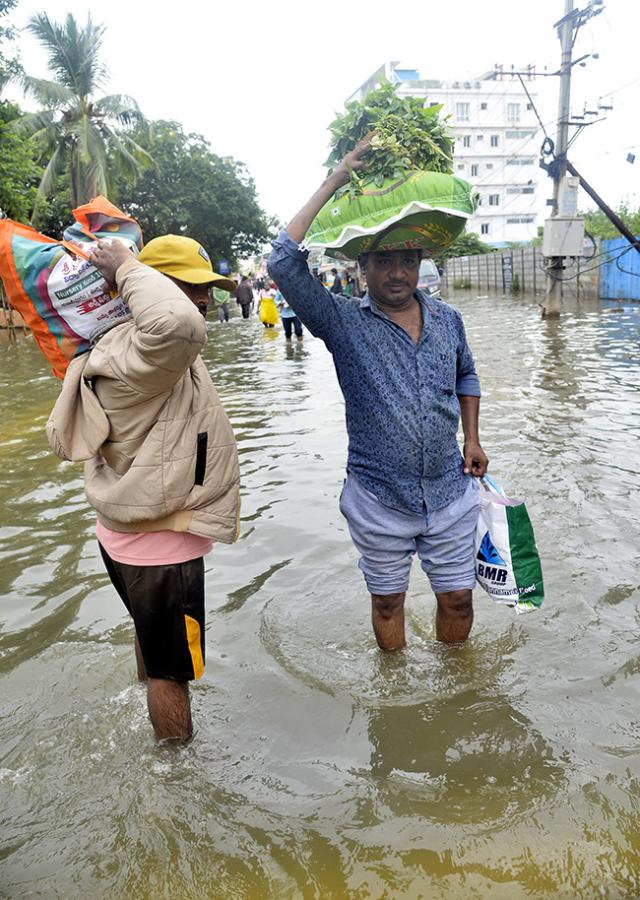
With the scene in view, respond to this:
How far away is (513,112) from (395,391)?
82.1 m

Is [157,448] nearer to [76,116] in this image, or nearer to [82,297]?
[82,297]

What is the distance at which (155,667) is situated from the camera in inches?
95.0

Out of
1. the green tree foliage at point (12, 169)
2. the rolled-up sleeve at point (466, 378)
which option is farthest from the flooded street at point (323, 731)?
the green tree foliage at point (12, 169)

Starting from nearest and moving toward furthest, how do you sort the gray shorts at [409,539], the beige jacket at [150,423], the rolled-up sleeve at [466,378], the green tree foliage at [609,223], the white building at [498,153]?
1. the beige jacket at [150,423]
2. the gray shorts at [409,539]
3. the rolled-up sleeve at [466,378]
4. the green tree foliage at [609,223]
5. the white building at [498,153]

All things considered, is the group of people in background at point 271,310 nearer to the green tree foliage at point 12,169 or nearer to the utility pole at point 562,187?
the utility pole at point 562,187

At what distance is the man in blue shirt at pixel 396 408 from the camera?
8.68ft

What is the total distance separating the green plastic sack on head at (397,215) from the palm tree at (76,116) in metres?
23.0

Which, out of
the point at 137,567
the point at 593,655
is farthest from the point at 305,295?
the point at 593,655

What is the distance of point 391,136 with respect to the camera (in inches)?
99.0

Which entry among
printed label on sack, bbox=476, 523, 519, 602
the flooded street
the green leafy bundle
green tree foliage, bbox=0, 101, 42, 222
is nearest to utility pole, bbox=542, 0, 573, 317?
green tree foliage, bbox=0, 101, 42, 222

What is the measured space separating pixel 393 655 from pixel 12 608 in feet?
7.11

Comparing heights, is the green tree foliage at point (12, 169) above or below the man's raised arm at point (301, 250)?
above

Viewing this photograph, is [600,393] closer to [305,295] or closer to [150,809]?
[305,295]

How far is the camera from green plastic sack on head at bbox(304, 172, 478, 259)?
2.48 m
